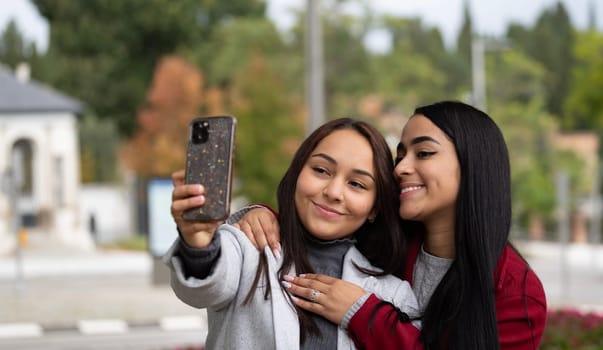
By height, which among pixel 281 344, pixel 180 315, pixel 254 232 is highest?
pixel 254 232

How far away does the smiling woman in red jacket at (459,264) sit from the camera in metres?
2.92

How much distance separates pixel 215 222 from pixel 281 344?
39 centimetres

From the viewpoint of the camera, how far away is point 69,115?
3978 cm

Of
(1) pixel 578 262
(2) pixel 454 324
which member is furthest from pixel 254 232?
(1) pixel 578 262

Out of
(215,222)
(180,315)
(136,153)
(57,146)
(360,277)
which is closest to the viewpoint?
(215,222)

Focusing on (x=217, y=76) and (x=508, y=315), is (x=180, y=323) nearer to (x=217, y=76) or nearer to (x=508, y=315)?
(x=508, y=315)

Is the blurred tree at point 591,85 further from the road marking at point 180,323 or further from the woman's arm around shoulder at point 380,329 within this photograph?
the woman's arm around shoulder at point 380,329

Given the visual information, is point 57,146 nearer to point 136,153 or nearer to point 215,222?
point 136,153

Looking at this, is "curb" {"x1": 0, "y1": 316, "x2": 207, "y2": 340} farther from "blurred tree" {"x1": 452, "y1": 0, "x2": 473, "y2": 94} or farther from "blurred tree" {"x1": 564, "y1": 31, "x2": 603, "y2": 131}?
"blurred tree" {"x1": 452, "y1": 0, "x2": 473, "y2": 94}

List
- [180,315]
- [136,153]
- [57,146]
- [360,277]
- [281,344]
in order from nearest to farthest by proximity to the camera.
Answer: [281,344]
[360,277]
[180,315]
[57,146]
[136,153]

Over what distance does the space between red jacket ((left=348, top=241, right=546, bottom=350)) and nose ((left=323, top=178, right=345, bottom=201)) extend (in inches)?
10.6

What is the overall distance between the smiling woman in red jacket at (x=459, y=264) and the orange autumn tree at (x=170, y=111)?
43.0m

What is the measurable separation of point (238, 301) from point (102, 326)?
12.2 m

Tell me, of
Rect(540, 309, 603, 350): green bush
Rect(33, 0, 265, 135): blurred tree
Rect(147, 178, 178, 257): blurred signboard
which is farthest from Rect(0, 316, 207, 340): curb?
Rect(33, 0, 265, 135): blurred tree
